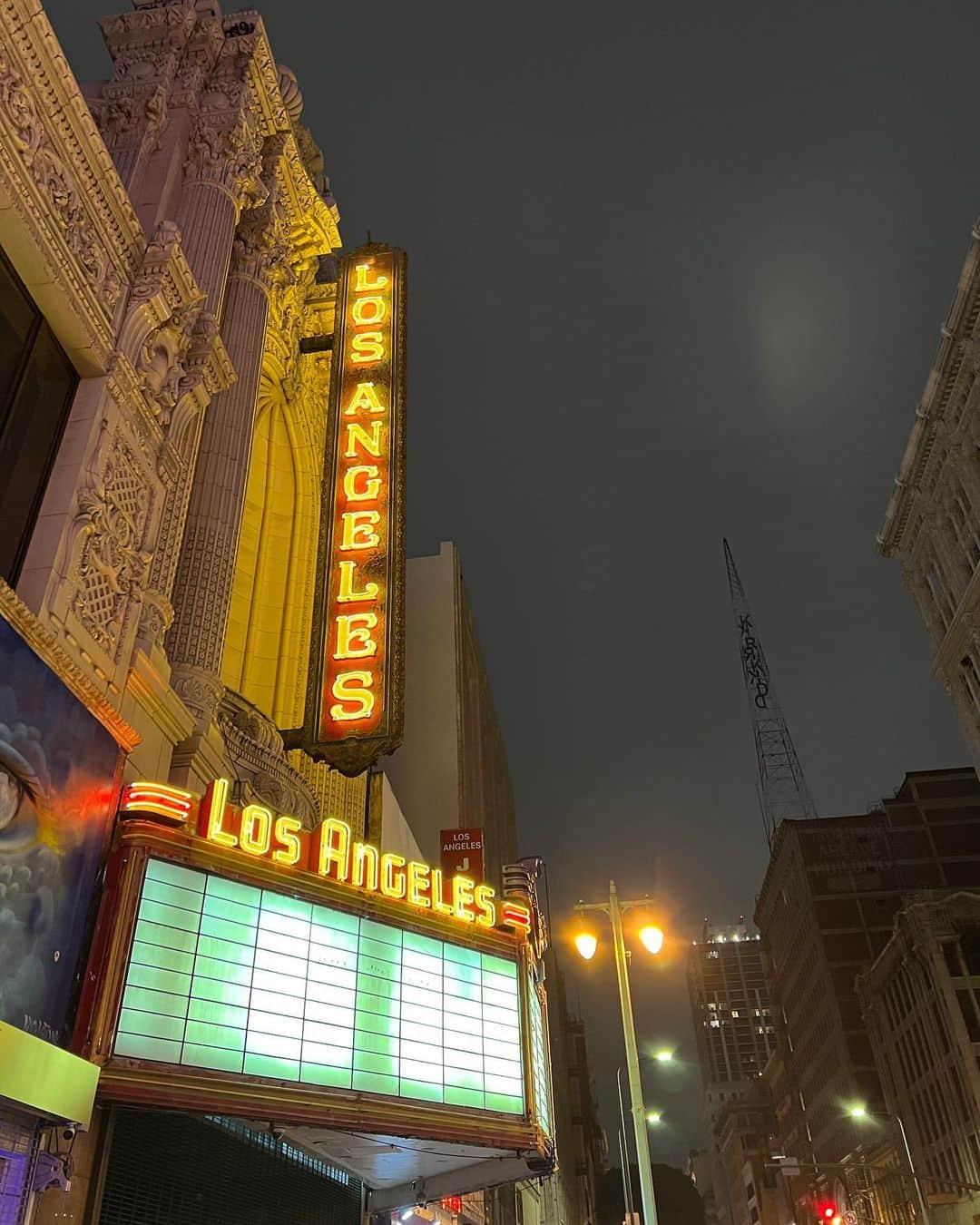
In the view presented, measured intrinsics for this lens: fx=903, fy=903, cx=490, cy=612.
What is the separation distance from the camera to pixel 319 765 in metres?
27.1

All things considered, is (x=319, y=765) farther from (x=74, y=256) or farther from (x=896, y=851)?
(x=896, y=851)

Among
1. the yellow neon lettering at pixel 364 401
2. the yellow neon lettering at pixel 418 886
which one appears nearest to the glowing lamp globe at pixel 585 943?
the yellow neon lettering at pixel 418 886

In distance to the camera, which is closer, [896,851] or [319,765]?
[319,765]

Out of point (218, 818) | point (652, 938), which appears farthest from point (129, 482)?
point (652, 938)

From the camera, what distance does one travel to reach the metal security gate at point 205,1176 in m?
12.6

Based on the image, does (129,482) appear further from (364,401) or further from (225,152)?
(225,152)

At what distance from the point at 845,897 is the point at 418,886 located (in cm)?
9906

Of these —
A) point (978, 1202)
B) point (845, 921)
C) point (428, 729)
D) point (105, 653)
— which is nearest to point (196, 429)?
point (105, 653)

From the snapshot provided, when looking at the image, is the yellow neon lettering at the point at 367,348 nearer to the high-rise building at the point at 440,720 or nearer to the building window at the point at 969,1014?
the high-rise building at the point at 440,720

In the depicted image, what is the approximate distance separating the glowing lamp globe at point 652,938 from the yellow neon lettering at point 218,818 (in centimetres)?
804

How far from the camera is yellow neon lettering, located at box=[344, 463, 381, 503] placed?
2375cm

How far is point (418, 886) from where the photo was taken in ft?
52.1

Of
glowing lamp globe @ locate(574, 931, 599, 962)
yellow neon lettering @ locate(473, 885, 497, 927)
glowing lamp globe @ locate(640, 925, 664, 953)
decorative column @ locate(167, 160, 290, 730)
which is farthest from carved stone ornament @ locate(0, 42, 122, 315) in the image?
glowing lamp globe @ locate(640, 925, 664, 953)

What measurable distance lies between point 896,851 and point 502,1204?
78445 millimetres
